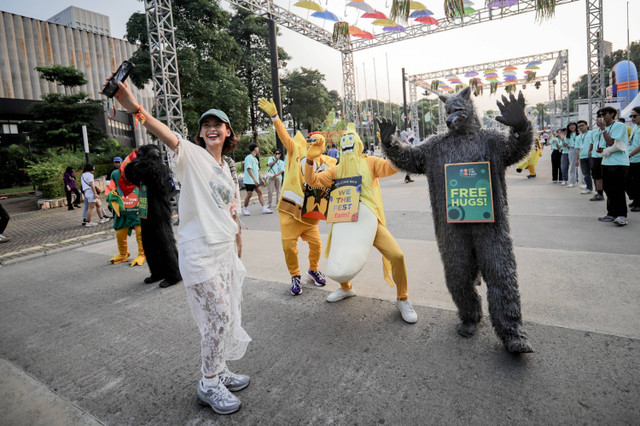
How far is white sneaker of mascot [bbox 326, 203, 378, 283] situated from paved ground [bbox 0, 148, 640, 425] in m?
0.51

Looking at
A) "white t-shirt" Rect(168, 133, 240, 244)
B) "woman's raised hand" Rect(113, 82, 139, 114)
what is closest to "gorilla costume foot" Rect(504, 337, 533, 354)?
"white t-shirt" Rect(168, 133, 240, 244)

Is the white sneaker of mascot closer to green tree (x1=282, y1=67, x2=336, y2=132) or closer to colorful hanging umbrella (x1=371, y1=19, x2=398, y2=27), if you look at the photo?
colorful hanging umbrella (x1=371, y1=19, x2=398, y2=27)

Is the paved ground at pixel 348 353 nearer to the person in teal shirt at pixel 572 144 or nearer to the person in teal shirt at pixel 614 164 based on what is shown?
the person in teal shirt at pixel 614 164

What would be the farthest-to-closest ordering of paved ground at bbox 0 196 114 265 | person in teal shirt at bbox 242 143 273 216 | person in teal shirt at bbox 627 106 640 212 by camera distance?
person in teal shirt at bbox 242 143 273 216
paved ground at bbox 0 196 114 265
person in teal shirt at bbox 627 106 640 212

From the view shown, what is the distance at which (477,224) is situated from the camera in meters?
2.66

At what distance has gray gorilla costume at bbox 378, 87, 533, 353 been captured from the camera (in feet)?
8.27

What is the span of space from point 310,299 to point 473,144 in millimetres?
2202

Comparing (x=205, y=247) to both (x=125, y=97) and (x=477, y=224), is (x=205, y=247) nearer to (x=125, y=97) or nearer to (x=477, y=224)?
(x=125, y=97)

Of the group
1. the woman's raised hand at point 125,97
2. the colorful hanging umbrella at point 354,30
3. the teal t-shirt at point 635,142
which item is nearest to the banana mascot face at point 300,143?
the woman's raised hand at point 125,97

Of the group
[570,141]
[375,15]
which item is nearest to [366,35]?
[375,15]

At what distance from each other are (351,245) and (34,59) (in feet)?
132

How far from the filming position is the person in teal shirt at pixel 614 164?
6.01m

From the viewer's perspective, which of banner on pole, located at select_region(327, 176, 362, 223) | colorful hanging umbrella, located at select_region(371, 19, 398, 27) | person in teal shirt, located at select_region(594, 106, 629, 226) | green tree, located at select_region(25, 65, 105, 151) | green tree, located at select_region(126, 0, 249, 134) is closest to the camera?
banner on pole, located at select_region(327, 176, 362, 223)

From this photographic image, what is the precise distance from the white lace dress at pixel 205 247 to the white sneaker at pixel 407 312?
1.56 m
